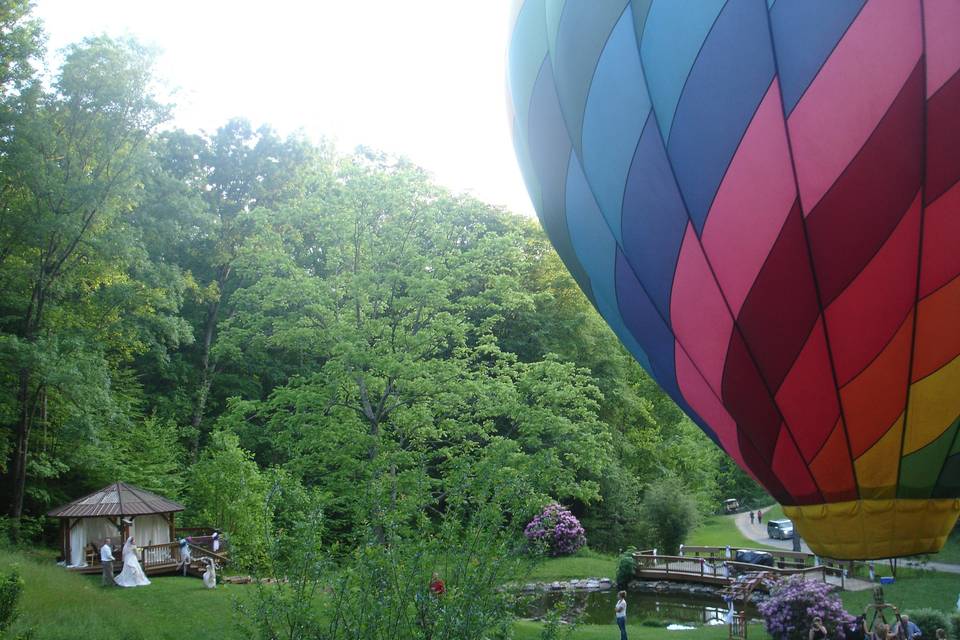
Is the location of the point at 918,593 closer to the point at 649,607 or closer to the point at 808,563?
the point at 808,563

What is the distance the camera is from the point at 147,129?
63.1ft

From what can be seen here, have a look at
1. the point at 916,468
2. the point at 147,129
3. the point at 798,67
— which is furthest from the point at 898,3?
the point at 147,129

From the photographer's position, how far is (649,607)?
1769 cm

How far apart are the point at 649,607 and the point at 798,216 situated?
1485 cm

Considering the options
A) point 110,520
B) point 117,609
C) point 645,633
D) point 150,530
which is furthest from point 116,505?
point 645,633

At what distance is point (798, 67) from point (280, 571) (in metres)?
5.11

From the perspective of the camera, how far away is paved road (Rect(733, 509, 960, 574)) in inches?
780

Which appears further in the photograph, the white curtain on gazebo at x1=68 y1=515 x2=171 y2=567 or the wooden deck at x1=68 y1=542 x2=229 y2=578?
the white curtain on gazebo at x1=68 y1=515 x2=171 y2=567

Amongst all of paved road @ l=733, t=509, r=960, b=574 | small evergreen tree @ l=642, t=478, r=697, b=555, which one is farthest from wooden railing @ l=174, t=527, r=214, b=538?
paved road @ l=733, t=509, r=960, b=574

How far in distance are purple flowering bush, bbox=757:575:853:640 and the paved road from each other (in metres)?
1.02

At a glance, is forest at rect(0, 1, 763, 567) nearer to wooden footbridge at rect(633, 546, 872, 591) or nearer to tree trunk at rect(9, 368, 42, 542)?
tree trunk at rect(9, 368, 42, 542)

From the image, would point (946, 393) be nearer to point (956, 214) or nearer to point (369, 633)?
point (956, 214)

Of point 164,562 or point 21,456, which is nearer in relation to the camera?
point 164,562

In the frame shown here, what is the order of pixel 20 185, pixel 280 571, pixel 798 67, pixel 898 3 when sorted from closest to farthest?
pixel 898 3
pixel 798 67
pixel 280 571
pixel 20 185
